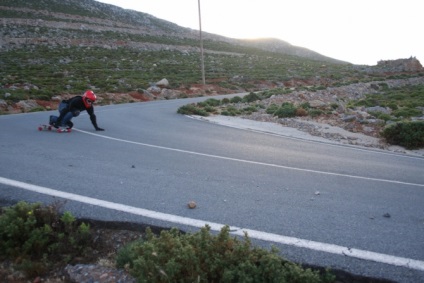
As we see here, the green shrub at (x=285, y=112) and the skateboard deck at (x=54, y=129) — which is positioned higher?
the skateboard deck at (x=54, y=129)

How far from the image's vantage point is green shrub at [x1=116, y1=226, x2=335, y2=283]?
2566mm

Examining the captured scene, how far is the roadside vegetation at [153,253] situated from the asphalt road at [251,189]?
52 centimetres

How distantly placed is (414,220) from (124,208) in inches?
139

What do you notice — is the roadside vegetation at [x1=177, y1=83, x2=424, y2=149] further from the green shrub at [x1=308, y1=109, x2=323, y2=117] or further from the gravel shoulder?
the gravel shoulder

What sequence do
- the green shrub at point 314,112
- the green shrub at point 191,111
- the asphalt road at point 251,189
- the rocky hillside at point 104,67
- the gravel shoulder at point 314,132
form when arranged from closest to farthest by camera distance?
1. the asphalt road at point 251,189
2. the gravel shoulder at point 314,132
3. the green shrub at point 314,112
4. the green shrub at point 191,111
5. the rocky hillside at point 104,67

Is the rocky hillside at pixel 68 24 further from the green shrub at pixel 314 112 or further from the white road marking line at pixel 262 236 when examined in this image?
the white road marking line at pixel 262 236

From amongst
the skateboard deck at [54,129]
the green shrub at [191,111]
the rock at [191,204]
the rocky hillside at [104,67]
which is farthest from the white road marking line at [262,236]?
the rocky hillside at [104,67]

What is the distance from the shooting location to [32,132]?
9.35 m

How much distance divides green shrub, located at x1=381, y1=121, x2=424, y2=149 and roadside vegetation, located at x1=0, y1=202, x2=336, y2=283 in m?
8.94

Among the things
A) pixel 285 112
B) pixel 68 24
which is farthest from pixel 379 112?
pixel 68 24

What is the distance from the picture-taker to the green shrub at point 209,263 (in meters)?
2.57

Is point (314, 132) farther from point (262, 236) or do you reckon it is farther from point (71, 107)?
point (262, 236)

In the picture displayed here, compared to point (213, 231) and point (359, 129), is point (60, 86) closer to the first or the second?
point (359, 129)

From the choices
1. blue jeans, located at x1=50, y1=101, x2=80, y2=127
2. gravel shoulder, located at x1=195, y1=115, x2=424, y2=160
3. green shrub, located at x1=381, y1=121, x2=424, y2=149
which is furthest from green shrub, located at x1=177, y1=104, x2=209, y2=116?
green shrub, located at x1=381, y1=121, x2=424, y2=149
